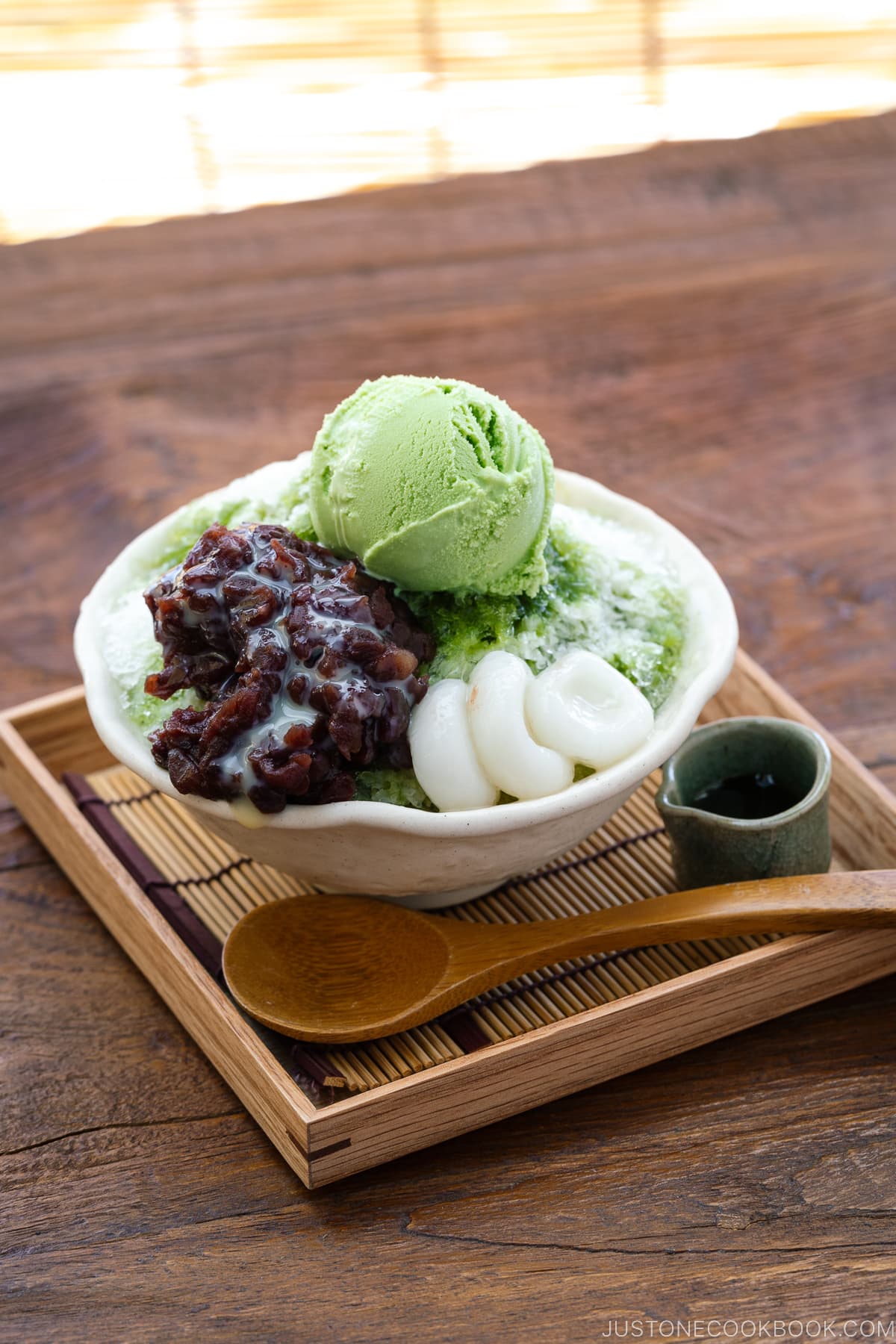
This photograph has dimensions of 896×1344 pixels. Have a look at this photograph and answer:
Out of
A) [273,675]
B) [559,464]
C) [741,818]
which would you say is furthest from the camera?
[559,464]

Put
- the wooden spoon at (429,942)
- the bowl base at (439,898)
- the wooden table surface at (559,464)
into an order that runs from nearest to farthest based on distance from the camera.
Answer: the wooden table surface at (559,464), the wooden spoon at (429,942), the bowl base at (439,898)

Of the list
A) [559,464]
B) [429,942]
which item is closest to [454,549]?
[429,942]

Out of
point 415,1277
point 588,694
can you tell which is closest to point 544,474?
point 588,694

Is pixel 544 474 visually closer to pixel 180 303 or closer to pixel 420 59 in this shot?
pixel 180 303

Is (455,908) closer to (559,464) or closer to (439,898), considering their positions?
(439,898)

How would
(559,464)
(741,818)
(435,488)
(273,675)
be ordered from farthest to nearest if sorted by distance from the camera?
(559,464), (741,818), (435,488), (273,675)

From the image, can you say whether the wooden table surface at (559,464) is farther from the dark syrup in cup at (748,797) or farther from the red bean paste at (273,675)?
the red bean paste at (273,675)

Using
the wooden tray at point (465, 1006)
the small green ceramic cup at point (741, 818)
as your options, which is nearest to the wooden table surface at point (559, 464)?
the wooden tray at point (465, 1006)
